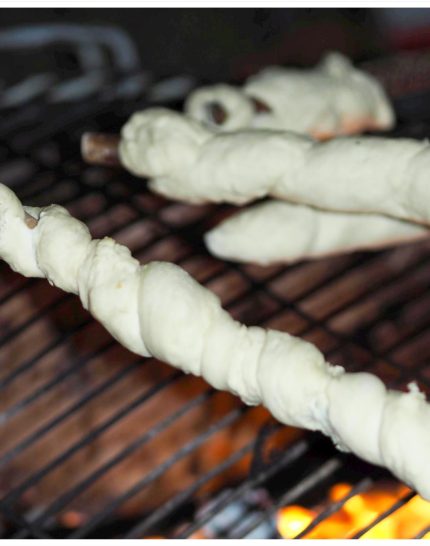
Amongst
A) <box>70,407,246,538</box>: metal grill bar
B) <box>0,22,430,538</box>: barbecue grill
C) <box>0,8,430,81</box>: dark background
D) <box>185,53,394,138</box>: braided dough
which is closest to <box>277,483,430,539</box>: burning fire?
<box>0,22,430,538</box>: barbecue grill

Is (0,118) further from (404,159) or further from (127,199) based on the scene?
(404,159)

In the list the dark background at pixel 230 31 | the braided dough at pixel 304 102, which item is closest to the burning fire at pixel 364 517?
the braided dough at pixel 304 102

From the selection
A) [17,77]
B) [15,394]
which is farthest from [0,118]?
[17,77]

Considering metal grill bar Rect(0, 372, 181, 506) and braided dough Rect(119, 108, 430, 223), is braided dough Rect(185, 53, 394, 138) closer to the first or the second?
braided dough Rect(119, 108, 430, 223)

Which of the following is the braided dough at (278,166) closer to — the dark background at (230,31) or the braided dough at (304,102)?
the braided dough at (304,102)

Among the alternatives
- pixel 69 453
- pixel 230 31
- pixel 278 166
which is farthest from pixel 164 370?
pixel 230 31
